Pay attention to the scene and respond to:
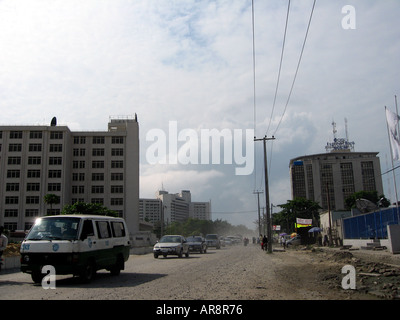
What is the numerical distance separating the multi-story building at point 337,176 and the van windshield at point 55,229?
116 metres

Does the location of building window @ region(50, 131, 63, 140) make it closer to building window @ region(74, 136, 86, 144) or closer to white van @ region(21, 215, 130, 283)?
building window @ region(74, 136, 86, 144)

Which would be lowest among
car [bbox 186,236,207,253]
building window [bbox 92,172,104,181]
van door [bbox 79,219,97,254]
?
car [bbox 186,236,207,253]

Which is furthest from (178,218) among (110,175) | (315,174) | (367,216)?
(367,216)

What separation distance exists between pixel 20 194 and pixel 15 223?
584 centimetres

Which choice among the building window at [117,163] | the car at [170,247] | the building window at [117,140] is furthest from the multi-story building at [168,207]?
the car at [170,247]

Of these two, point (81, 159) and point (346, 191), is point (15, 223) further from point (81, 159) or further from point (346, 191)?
point (346, 191)

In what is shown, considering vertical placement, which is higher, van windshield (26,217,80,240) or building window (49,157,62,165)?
building window (49,157,62,165)

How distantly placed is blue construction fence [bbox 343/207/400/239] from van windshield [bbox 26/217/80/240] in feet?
63.7

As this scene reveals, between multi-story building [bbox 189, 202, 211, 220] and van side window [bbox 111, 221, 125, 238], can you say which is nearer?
van side window [bbox 111, 221, 125, 238]

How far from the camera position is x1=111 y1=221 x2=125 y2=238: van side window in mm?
14469

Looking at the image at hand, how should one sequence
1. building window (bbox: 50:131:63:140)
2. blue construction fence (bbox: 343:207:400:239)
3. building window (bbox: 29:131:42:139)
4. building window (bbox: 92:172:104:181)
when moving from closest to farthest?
1. blue construction fence (bbox: 343:207:400:239)
2. building window (bbox: 29:131:42:139)
3. building window (bbox: 50:131:63:140)
4. building window (bbox: 92:172:104:181)

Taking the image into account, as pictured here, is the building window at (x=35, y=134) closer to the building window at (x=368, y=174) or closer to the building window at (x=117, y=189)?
the building window at (x=117, y=189)

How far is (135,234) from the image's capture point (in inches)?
3201

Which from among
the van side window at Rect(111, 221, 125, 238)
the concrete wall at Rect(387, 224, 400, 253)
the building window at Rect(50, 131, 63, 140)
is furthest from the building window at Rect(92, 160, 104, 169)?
the van side window at Rect(111, 221, 125, 238)
